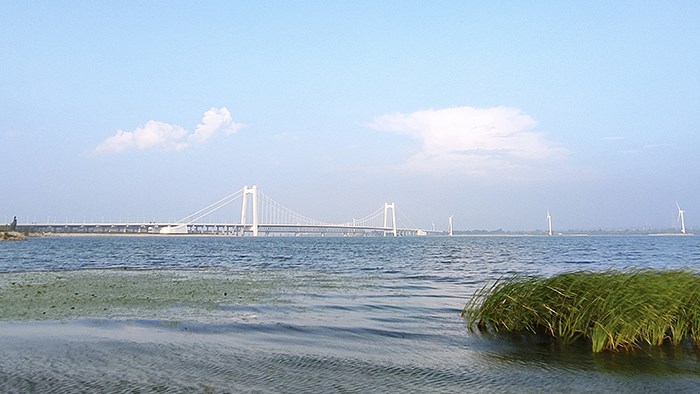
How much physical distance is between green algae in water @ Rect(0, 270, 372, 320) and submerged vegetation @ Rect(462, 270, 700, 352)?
7.29 metres

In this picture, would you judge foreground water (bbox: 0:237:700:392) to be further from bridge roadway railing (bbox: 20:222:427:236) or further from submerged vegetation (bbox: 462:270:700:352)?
bridge roadway railing (bbox: 20:222:427:236)

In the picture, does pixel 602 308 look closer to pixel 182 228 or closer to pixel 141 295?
pixel 141 295

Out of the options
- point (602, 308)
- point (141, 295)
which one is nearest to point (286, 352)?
point (602, 308)

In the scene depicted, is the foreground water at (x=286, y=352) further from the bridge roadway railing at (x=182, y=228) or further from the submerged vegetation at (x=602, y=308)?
A: the bridge roadway railing at (x=182, y=228)

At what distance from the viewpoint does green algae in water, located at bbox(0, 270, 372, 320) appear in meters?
15.0

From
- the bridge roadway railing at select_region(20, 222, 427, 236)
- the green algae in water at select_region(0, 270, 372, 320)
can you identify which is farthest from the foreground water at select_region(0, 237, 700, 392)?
the bridge roadway railing at select_region(20, 222, 427, 236)

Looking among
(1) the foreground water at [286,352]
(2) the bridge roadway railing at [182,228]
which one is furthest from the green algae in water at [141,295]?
(2) the bridge roadway railing at [182,228]

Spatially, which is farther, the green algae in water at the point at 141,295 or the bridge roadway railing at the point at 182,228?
the bridge roadway railing at the point at 182,228

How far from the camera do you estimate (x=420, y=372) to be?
895cm

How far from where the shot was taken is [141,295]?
19125 millimetres

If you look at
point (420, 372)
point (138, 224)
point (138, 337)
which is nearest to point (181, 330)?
point (138, 337)

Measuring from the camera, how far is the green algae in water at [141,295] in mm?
15008

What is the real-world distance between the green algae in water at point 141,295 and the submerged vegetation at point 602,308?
7.29m

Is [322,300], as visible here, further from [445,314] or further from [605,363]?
[605,363]
